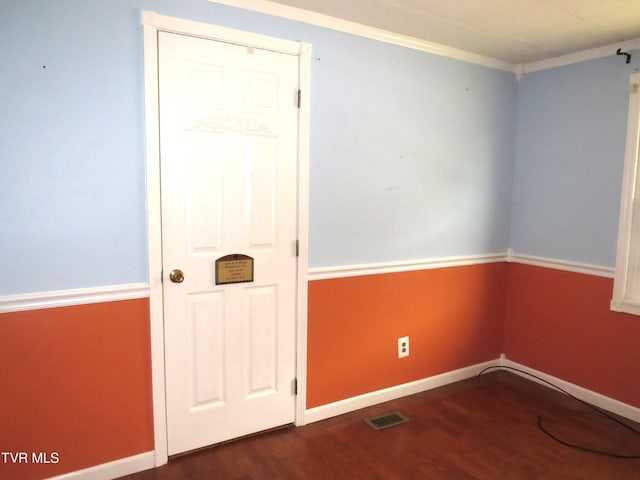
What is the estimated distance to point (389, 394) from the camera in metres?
2.96

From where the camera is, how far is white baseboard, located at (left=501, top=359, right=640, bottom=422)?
277cm

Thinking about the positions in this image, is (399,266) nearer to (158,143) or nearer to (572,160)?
(572,160)

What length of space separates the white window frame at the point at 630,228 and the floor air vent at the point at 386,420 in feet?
5.37

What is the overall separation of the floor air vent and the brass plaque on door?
122 centimetres

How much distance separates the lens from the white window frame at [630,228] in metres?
2.73

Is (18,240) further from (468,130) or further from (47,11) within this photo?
(468,130)

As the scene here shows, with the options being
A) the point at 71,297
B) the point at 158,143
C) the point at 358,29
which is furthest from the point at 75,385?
the point at 358,29

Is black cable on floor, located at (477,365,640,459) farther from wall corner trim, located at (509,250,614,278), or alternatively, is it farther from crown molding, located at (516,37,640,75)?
crown molding, located at (516,37,640,75)

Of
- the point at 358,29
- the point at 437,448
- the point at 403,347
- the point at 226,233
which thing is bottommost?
the point at 437,448

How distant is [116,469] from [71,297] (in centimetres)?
90

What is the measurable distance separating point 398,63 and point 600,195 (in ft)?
5.49

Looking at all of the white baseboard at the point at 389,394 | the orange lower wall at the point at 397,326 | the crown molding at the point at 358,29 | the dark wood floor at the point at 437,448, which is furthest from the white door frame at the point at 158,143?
the white baseboard at the point at 389,394

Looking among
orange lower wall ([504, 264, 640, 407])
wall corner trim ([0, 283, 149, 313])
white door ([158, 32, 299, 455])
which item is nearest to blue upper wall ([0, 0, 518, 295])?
wall corner trim ([0, 283, 149, 313])

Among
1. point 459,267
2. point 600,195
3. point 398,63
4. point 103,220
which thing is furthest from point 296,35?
point 600,195
